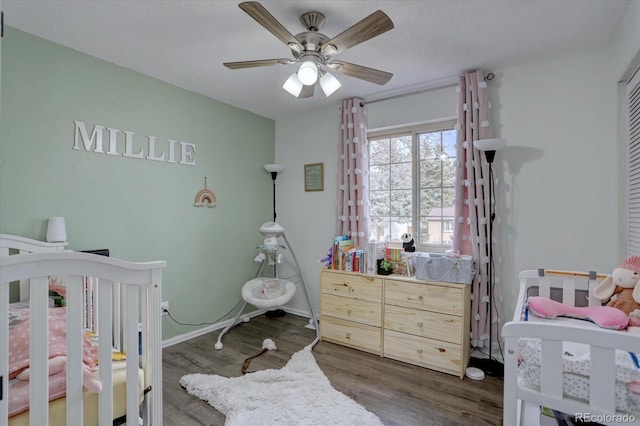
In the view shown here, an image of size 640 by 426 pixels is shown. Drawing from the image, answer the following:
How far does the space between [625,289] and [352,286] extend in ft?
5.88

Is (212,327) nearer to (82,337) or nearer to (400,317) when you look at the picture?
(400,317)

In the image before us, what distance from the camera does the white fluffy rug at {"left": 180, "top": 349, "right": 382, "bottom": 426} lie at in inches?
70.3

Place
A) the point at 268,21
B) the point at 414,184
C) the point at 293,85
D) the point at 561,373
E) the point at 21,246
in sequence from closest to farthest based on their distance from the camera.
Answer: the point at 561,373 → the point at 268,21 → the point at 21,246 → the point at 293,85 → the point at 414,184

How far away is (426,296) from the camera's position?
96.2 inches

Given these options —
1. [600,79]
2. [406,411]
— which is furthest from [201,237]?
[600,79]

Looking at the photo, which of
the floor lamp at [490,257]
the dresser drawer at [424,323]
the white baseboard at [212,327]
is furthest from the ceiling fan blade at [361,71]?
the white baseboard at [212,327]

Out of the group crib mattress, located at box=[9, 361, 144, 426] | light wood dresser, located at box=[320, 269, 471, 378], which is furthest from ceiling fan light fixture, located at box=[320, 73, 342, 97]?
crib mattress, located at box=[9, 361, 144, 426]

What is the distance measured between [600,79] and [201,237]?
139 inches

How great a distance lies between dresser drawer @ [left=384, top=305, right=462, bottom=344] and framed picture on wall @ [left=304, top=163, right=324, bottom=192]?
158cm

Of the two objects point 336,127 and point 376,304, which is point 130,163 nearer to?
point 336,127

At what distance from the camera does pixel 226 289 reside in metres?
3.35

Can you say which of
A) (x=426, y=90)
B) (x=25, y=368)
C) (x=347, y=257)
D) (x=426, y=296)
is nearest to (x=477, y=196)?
(x=426, y=296)

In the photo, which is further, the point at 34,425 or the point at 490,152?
the point at 490,152

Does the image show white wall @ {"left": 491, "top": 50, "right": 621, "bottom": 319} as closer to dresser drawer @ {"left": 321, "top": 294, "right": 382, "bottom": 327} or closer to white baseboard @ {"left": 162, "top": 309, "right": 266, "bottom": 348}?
dresser drawer @ {"left": 321, "top": 294, "right": 382, "bottom": 327}
